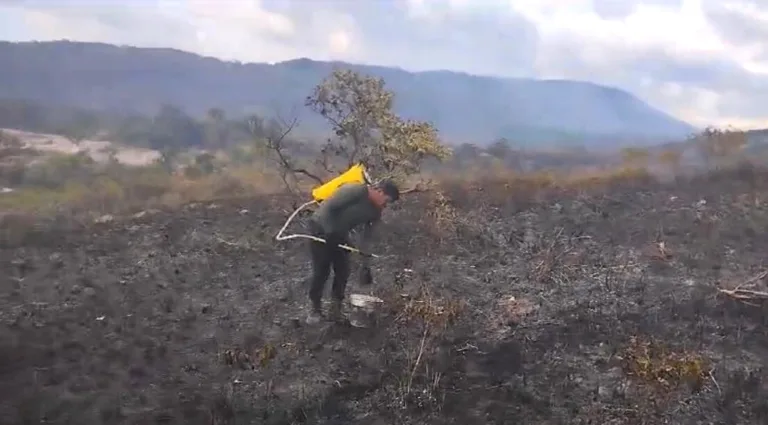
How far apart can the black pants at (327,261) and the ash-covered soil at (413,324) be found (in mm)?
337

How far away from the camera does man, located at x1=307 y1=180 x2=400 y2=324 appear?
263 inches

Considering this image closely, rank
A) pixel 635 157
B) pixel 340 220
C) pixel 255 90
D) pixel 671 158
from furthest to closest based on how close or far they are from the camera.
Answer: pixel 255 90, pixel 635 157, pixel 671 158, pixel 340 220

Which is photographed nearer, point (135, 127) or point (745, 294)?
point (745, 294)

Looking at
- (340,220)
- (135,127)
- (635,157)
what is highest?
(635,157)

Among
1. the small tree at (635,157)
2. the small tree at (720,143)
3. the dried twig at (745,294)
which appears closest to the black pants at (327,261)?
the dried twig at (745,294)

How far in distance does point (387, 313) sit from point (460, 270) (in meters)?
2.04

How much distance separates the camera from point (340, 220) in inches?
264

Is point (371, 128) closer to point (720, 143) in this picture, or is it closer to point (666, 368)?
point (666, 368)

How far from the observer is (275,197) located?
14133 millimetres

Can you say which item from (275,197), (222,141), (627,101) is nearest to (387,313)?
(275,197)

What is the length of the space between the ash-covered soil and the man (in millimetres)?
482

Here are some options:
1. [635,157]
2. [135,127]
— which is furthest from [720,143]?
[135,127]

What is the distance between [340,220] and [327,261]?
1.43 ft

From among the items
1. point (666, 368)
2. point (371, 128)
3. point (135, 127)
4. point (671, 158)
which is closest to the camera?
point (666, 368)
